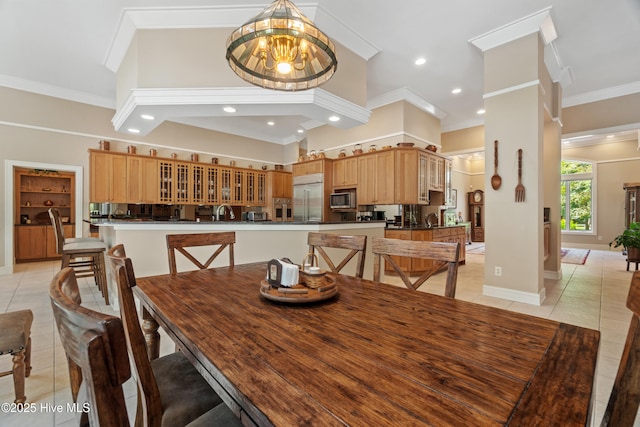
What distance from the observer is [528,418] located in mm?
560

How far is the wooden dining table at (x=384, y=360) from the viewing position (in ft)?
1.91

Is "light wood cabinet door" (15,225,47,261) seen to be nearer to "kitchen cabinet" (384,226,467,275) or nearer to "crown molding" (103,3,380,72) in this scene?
"crown molding" (103,3,380,72)


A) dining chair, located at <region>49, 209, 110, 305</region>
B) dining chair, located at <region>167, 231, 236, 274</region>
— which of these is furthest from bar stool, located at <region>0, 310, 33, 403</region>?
dining chair, located at <region>49, 209, 110, 305</region>

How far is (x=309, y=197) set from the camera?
21.4 feet

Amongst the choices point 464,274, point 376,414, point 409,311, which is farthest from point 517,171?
point 376,414

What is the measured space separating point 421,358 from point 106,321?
75 centimetres

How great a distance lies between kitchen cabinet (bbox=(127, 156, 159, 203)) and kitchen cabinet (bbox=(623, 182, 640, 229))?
11871 millimetres

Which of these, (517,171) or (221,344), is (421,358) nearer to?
(221,344)

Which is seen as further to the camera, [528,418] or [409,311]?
[409,311]

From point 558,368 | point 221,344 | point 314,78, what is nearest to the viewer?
point 558,368

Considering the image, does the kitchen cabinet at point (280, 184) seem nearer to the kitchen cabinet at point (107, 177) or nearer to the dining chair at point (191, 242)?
the kitchen cabinet at point (107, 177)

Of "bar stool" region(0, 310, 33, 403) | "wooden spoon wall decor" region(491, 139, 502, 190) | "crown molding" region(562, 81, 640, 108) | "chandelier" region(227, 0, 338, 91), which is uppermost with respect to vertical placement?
"crown molding" region(562, 81, 640, 108)

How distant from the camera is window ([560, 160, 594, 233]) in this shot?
8688 millimetres

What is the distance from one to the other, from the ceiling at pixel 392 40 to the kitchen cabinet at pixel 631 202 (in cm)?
418
